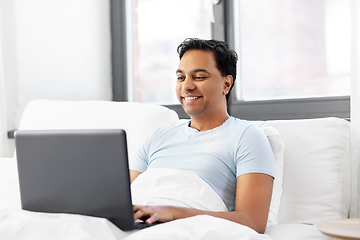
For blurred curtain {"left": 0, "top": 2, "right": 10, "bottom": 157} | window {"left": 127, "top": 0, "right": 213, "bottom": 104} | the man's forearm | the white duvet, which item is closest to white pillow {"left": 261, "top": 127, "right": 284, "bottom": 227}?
the man's forearm

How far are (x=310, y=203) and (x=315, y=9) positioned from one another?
Result: 39.2 inches

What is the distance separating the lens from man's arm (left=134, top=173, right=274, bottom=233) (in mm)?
1000

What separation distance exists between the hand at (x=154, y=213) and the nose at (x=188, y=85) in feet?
1.52

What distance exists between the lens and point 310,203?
134 cm

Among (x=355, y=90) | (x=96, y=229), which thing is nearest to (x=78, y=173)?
(x=96, y=229)

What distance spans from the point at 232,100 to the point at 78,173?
1.34 m

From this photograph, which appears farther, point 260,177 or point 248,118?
point 248,118

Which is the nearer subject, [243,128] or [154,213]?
[154,213]

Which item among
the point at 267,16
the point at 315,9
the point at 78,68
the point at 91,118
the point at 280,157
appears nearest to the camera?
the point at 280,157

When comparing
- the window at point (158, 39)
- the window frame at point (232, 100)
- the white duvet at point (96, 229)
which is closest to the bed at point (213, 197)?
the white duvet at point (96, 229)

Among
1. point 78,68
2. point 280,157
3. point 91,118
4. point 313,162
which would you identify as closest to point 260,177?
point 280,157

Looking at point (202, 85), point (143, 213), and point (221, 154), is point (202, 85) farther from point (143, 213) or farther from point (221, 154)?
point (143, 213)

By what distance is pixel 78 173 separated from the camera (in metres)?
0.87

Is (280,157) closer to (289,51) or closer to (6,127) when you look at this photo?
(289,51)
